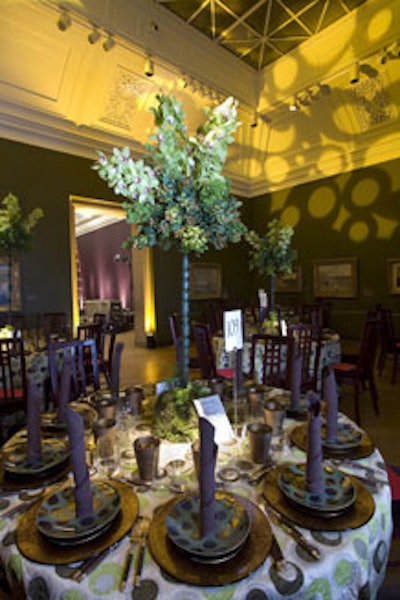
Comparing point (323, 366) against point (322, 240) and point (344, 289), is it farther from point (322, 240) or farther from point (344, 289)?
point (322, 240)

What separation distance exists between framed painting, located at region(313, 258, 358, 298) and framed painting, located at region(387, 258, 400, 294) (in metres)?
0.67

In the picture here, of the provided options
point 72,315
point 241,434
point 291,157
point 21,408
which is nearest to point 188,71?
point 291,157

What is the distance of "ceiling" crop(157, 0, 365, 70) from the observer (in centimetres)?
508

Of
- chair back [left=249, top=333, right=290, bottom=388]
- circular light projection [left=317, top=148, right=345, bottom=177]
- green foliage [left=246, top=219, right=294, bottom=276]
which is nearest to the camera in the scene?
chair back [left=249, top=333, right=290, bottom=388]

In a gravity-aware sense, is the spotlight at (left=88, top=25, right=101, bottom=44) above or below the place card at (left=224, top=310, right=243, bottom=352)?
above

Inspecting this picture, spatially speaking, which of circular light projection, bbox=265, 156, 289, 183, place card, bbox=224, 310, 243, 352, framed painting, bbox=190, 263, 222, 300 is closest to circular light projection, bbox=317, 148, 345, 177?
circular light projection, bbox=265, 156, 289, 183

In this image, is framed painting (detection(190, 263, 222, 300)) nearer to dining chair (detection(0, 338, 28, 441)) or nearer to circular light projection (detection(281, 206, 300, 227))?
circular light projection (detection(281, 206, 300, 227))

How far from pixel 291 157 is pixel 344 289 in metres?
3.42

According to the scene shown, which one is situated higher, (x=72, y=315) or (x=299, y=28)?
(x=299, y=28)

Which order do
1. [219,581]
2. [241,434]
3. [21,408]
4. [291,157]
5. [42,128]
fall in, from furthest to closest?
[291,157], [42,128], [21,408], [241,434], [219,581]

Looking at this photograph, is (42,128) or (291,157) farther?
(291,157)

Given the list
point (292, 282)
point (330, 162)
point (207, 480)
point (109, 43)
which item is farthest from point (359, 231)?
point (207, 480)

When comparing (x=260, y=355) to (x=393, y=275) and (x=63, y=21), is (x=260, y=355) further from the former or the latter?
(x=63, y=21)

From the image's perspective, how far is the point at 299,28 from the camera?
18.5 feet
